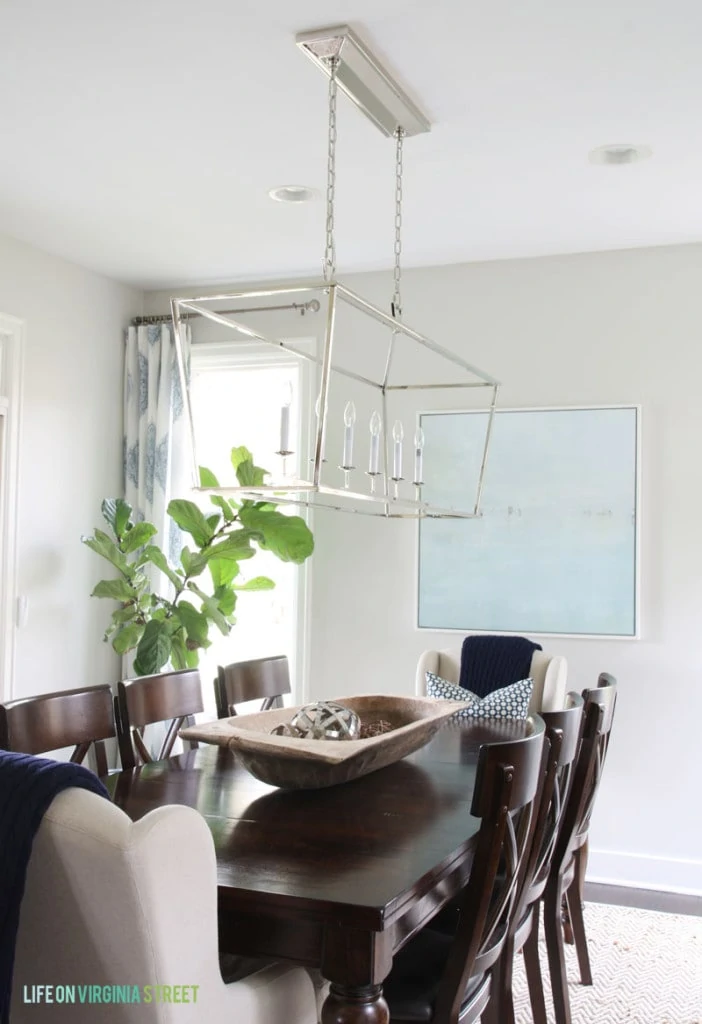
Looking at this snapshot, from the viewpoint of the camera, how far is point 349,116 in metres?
3.19

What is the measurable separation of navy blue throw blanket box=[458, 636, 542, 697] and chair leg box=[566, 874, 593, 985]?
0.91 meters

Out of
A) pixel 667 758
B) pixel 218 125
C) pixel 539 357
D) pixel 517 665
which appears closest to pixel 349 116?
pixel 218 125

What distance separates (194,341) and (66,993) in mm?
4217

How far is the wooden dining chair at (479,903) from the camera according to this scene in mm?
1941

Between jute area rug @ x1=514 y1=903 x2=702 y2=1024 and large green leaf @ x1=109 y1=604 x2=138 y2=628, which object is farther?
large green leaf @ x1=109 y1=604 x2=138 y2=628

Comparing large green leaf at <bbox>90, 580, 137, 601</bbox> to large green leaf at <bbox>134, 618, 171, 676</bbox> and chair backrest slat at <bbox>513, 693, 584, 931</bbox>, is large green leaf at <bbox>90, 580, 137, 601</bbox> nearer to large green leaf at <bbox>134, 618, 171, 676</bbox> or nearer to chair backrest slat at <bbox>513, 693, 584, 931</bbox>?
large green leaf at <bbox>134, 618, 171, 676</bbox>

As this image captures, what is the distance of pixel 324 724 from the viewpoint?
2.58m

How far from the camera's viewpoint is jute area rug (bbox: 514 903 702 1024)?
Answer: 10.3 ft

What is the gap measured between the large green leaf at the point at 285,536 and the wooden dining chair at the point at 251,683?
3.05 ft

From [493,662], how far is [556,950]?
1.43 metres

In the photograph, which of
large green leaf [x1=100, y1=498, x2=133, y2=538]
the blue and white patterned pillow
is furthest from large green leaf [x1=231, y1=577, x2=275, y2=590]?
the blue and white patterned pillow

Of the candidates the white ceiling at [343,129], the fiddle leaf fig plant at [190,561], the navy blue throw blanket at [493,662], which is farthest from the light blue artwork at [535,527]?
the white ceiling at [343,129]

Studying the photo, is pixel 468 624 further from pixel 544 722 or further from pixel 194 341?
pixel 544 722

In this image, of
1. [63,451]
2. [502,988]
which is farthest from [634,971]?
[63,451]
